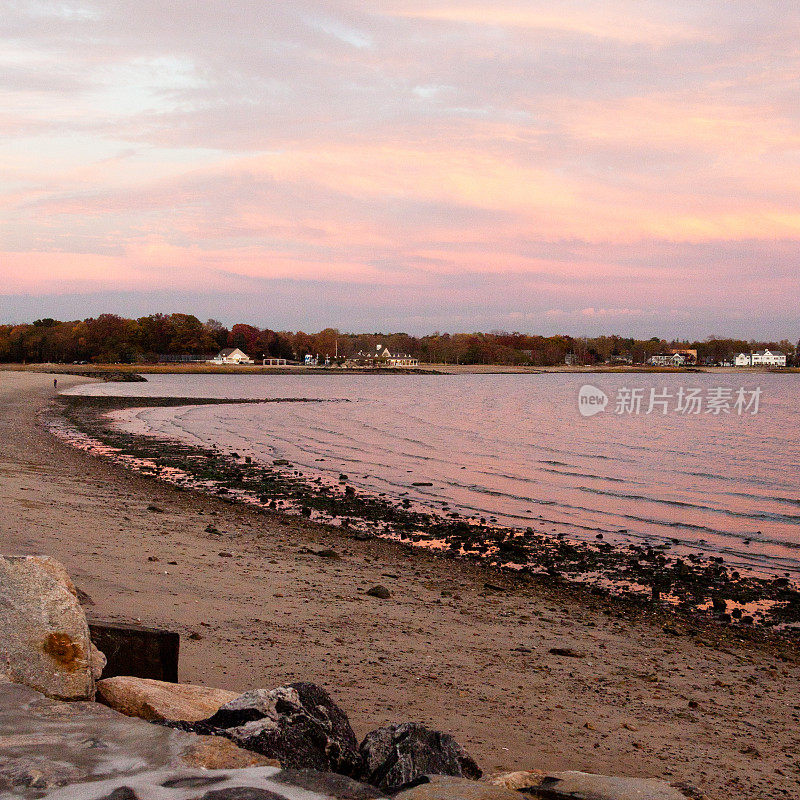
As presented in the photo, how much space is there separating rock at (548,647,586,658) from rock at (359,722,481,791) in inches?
173

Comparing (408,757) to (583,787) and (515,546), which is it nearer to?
(583,787)

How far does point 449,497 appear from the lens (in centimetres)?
2198

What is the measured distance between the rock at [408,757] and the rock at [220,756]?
0.64 metres

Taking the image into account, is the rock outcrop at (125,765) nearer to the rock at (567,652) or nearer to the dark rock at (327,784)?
the dark rock at (327,784)

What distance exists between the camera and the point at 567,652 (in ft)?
28.9

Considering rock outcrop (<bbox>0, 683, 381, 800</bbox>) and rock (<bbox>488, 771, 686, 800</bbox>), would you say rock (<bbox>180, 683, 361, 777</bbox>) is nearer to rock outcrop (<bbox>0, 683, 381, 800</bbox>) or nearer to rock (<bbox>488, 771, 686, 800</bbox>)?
rock outcrop (<bbox>0, 683, 381, 800</bbox>)

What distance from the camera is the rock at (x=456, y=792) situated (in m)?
→ 3.50

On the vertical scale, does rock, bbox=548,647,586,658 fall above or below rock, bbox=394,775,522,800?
below

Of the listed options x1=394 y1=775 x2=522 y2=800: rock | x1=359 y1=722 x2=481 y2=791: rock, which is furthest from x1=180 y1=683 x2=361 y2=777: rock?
x1=394 y1=775 x2=522 y2=800: rock

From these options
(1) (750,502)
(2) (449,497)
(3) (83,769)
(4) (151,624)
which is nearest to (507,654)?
(4) (151,624)

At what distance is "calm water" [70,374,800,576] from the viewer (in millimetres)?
18859

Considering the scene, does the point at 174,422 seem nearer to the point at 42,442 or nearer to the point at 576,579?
the point at 42,442

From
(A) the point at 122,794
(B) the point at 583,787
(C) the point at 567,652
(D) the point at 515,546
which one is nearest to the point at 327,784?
(A) the point at 122,794

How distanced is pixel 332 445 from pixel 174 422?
15.6 metres
